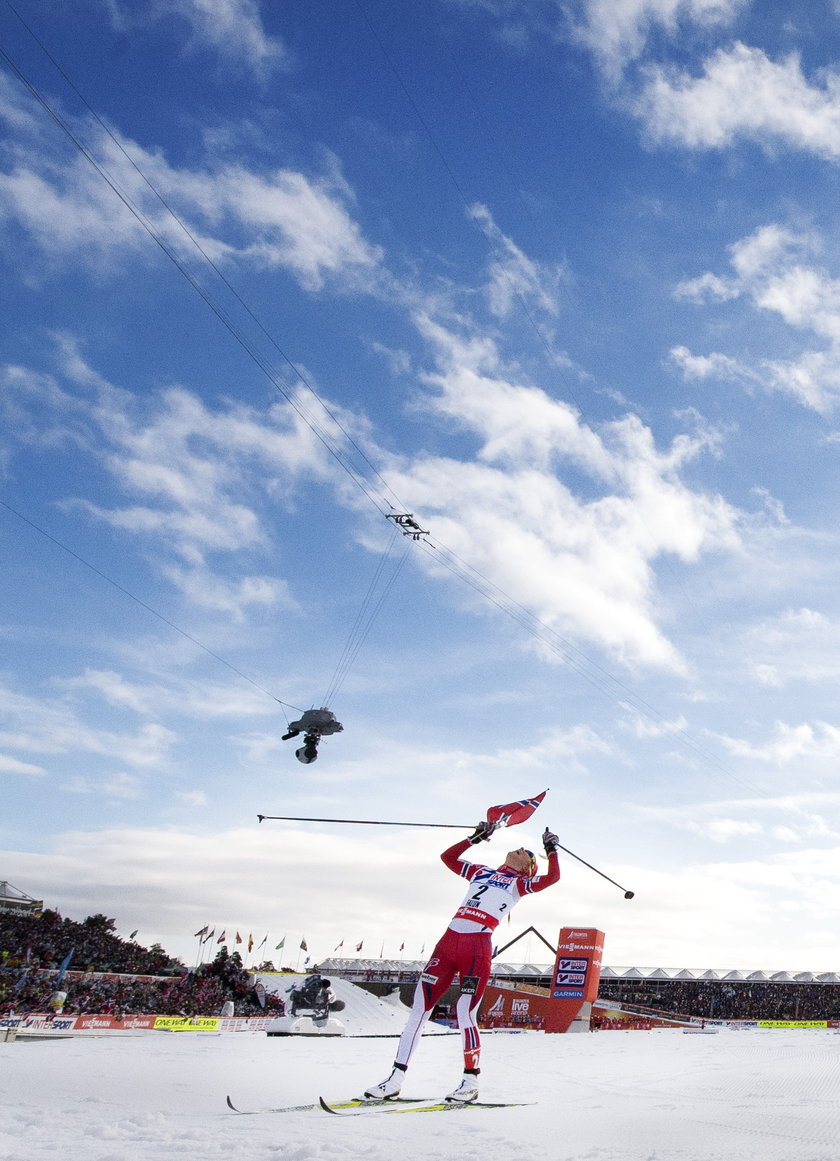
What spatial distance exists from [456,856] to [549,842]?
92cm

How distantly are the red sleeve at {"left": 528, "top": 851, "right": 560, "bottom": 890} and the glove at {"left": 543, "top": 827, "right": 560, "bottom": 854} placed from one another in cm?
4

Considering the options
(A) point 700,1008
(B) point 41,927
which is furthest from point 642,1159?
(A) point 700,1008

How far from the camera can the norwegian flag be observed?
29.6 ft

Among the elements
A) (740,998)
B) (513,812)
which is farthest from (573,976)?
(740,998)

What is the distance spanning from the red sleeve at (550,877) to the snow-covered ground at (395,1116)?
1722mm

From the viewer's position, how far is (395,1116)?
598 cm

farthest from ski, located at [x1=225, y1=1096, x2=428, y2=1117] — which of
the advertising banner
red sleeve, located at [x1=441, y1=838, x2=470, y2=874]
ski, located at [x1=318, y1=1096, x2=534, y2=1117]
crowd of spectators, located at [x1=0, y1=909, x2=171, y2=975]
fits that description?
the advertising banner

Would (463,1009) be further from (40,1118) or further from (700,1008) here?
(700,1008)

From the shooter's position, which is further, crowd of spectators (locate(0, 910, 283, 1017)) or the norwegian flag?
crowd of spectators (locate(0, 910, 283, 1017))

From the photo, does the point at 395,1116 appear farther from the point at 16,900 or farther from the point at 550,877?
the point at 16,900

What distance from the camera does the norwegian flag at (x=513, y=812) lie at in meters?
9.03

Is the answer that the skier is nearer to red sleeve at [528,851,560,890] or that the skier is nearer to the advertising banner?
red sleeve at [528,851,560,890]

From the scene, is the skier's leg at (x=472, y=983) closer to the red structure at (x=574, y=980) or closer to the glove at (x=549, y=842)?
the glove at (x=549, y=842)

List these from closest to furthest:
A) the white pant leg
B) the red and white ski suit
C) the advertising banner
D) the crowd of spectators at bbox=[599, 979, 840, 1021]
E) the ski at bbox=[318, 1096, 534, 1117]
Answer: the ski at bbox=[318, 1096, 534, 1117] → the white pant leg → the red and white ski suit → the advertising banner → the crowd of spectators at bbox=[599, 979, 840, 1021]
